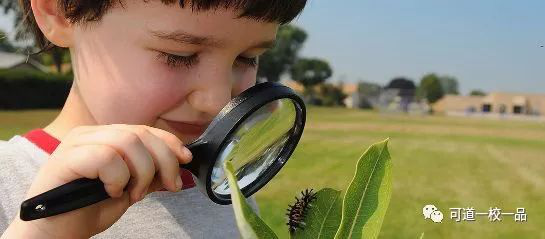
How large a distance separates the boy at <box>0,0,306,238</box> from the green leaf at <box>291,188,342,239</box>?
0.27 meters

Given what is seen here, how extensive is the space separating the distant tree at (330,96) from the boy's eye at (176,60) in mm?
42876

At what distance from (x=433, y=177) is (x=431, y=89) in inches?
1695

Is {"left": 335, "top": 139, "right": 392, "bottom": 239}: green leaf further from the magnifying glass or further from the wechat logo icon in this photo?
the wechat logo icon

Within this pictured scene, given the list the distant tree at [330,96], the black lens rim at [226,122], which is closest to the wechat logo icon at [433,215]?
the black lens rim at [226,122]

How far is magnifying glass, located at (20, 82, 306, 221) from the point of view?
83cm

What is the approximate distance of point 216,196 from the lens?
108 centimetres

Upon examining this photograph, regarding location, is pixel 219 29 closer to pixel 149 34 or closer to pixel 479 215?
pixel 149 34

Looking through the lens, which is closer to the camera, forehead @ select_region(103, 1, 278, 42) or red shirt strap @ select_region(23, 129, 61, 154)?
forehead @ select_region(103, 1, 278, 42)

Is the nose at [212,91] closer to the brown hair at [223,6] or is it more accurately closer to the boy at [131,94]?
the boy at [131,94]

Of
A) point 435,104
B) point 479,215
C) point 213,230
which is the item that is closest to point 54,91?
point 479,215

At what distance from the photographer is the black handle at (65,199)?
80 cm

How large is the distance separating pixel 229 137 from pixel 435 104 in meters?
54.4

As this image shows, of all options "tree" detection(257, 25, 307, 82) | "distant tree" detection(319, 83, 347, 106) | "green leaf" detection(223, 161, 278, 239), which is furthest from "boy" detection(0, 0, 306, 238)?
"distant tree" detection(319, 83, 347, 106)

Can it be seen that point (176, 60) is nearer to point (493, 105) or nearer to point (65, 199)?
point (65, 199)
